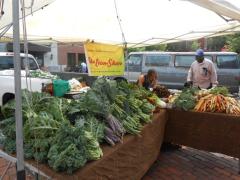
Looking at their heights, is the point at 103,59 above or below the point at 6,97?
above

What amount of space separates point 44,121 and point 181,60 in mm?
11389

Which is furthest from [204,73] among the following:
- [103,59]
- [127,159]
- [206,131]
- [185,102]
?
[127,159]

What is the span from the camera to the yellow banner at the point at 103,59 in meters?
4.66

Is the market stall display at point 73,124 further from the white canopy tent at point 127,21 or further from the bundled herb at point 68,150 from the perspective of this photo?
the white canopy tent at point 127,21

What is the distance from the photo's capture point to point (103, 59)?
496 cm

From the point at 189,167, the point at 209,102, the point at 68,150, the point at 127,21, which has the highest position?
the point at 127,21

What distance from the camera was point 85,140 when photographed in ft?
8.63

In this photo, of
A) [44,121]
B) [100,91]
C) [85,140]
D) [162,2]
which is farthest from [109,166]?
[162,2]

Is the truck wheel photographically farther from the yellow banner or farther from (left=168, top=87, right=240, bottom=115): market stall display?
(left=168, top=87, right=240, bottom=115): market stall display

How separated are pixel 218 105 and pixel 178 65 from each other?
9.21 metres

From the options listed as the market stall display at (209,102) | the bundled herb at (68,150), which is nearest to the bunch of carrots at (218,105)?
the market stall display at (209,102)

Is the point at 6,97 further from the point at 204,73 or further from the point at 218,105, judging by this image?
the point at 218,105

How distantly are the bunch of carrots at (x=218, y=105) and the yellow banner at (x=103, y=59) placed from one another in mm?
1512

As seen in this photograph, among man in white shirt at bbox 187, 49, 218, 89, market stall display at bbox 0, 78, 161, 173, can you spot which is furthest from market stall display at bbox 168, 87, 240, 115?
man in white shirt at bbox 187, 49, 218, 89
